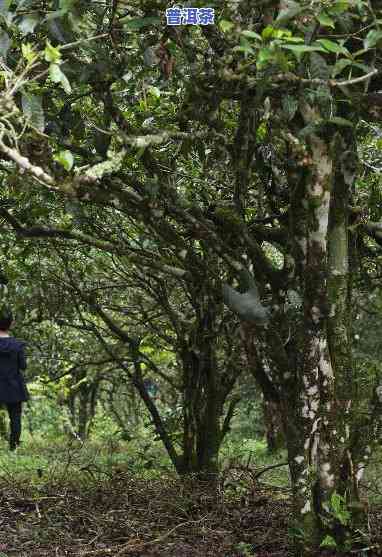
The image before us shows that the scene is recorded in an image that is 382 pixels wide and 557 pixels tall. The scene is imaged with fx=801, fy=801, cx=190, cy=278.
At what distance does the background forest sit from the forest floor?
17 millimetres

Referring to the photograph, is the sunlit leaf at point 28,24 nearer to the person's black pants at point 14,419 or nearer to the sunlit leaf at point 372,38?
the sunlit leaf at point 372,38

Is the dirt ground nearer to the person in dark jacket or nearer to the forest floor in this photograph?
the forest floor

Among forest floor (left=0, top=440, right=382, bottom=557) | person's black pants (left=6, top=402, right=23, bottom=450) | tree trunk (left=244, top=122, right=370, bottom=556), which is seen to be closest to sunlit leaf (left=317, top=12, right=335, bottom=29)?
tree trunk (left=244, top=122, right=370, bottom=556)

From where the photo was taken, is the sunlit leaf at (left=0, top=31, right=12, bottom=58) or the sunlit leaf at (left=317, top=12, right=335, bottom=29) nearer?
the sunlit leaf at (left=317, top=12, right=335, bottom=29)

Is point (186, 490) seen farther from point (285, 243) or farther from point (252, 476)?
point (285, 243)

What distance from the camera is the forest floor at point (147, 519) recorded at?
4.27m

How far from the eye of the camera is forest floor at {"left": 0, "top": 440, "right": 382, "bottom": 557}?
4.27m

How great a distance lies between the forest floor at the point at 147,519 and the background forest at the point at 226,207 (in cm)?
2

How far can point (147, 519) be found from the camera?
4875 mm

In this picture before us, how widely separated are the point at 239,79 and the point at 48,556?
8.63ft

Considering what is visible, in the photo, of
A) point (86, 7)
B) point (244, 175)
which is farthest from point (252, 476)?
point (86, 7)

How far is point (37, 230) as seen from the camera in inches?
184

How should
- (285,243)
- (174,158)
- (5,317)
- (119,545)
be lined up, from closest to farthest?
1. (119,545)
2. (285,243)
3. (174,158)
4. (5,317)

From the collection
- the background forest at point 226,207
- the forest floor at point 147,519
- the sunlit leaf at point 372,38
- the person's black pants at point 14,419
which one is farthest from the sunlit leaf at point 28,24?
the person's black pants at point 14,419
